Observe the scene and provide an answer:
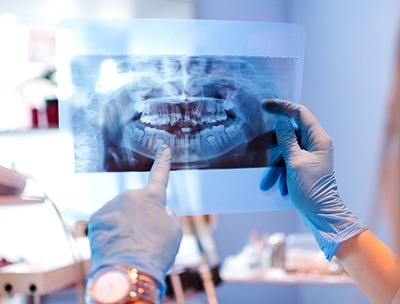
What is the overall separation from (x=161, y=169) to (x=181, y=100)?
160mm

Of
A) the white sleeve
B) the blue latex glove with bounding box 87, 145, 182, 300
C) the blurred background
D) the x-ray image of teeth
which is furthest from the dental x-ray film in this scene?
the blurred background

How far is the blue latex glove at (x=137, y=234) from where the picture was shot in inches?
34.3

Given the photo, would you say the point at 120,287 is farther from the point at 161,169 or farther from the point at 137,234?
the point at 161,169

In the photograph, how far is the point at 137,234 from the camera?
90cm

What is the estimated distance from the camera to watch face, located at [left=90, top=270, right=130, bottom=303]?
84cm

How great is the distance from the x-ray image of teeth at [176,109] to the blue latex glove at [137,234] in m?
0.15

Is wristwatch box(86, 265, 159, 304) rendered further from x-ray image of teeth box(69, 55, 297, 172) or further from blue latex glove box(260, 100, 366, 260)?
blue latex glove box(260, 100, 366, 260)

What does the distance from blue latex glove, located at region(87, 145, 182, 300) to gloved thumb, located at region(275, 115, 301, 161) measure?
282mm

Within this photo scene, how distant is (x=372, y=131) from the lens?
199 cm

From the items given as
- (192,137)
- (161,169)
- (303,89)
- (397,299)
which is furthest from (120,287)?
(303,89)

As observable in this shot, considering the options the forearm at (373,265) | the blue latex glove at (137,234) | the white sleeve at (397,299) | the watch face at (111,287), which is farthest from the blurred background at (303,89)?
the watch face at (111,287)

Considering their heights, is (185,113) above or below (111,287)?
above

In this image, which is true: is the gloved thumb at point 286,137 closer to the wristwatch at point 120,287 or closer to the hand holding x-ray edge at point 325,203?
the hand holding x-ray edge at point 325,203

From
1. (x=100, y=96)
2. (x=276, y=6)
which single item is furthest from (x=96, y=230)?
(x=276, y=6)
